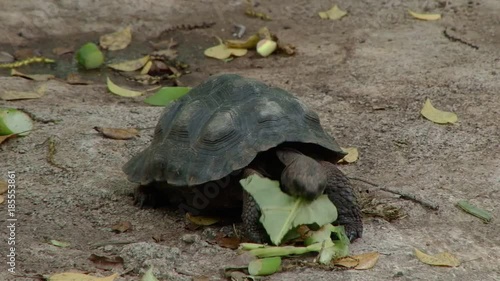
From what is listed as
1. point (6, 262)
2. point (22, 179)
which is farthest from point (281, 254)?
point (22, 179)

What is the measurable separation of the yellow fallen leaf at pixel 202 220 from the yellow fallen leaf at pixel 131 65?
9.33ft

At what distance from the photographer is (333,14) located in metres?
7.93

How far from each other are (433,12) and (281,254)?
483cm

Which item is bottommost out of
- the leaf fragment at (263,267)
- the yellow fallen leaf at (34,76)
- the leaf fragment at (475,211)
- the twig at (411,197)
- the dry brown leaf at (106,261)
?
the yellow fallen leaf at (34,76)

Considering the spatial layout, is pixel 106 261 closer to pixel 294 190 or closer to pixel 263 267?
pixel 263 267

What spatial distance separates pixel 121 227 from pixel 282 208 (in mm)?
843

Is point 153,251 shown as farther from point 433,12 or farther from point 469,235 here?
point 433,12

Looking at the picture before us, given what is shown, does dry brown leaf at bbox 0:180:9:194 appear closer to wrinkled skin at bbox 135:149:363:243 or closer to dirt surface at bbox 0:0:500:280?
dirt surface at bbox 0:0:500:280

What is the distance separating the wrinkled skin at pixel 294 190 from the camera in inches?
148

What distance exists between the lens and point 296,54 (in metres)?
7.05

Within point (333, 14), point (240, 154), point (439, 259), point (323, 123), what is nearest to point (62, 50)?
point (333, 14)

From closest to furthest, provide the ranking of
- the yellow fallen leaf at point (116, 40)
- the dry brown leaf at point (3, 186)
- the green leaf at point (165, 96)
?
the dry brown leaf at point (3, 186) → the green leaf at point (165, 96) → the yellow fallen leaf at point (116, 40)

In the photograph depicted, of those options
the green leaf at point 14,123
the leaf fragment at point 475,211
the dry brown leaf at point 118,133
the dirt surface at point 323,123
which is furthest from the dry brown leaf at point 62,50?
the leaf fragment at point 475,211

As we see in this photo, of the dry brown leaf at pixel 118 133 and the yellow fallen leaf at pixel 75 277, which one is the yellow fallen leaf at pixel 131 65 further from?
the yellow fallen leaf at pixel 75 277
